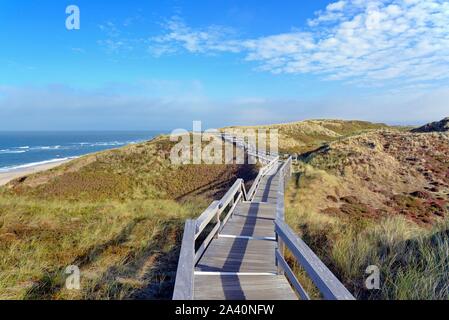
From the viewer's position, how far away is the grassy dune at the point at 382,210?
5375 millimetres

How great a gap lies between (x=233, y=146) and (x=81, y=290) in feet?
114

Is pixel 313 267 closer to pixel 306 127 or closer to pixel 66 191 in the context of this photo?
pixel 66 191

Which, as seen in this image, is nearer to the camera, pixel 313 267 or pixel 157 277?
pixel 313 267

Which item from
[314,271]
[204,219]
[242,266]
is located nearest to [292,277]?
[314,271]

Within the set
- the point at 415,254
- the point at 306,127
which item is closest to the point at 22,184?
the point at 415,254

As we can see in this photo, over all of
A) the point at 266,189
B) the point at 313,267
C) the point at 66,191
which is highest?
the point at 313,267

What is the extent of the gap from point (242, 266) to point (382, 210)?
14.4 m

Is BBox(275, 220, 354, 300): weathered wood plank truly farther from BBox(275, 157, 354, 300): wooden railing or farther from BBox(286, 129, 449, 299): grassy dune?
BBox(286, 129, 449, 299): grassy dune

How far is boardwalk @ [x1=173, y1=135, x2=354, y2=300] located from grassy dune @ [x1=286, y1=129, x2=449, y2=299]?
A: 0.79 m

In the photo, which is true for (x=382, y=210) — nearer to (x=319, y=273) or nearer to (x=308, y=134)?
(x=319, y=273)

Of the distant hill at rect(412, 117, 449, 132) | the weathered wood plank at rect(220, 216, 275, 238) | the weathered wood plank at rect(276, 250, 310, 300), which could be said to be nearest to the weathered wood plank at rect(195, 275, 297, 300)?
the weathered wood plank at rect(276, 250, 310, 300)

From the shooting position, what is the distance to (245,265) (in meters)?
6.16

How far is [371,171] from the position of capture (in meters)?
25.7

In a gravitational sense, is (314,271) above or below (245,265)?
above
